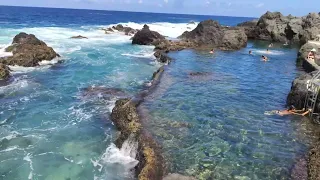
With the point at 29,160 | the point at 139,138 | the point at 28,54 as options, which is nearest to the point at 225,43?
the point at 28,54

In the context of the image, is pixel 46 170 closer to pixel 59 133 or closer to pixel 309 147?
pixel 59 133

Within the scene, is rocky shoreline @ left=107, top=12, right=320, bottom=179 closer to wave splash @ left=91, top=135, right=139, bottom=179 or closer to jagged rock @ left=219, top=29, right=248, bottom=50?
jagged rock @ left=219, top=29, right=248, bottom=50

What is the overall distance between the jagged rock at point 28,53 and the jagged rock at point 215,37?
891 inches

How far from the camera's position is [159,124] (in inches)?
653

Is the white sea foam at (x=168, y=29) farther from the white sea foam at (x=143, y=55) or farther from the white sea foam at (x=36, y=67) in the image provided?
the white sea foam at (x=36, y=67)

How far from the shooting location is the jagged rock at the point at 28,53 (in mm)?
30719

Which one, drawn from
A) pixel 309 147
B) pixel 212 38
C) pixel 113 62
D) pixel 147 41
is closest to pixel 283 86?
pixel 309 147

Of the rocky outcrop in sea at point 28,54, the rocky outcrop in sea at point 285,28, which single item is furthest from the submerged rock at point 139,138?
the rocky outcrop in sea at point 285,28

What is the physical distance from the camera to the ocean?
13273mm

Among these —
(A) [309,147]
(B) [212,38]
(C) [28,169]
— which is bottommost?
(C) [28,169]

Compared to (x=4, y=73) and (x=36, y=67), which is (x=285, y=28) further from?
(x=4, y=73)

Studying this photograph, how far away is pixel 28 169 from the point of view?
44.0ft

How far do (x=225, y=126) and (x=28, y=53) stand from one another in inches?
906

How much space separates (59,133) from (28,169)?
3.58 meters
